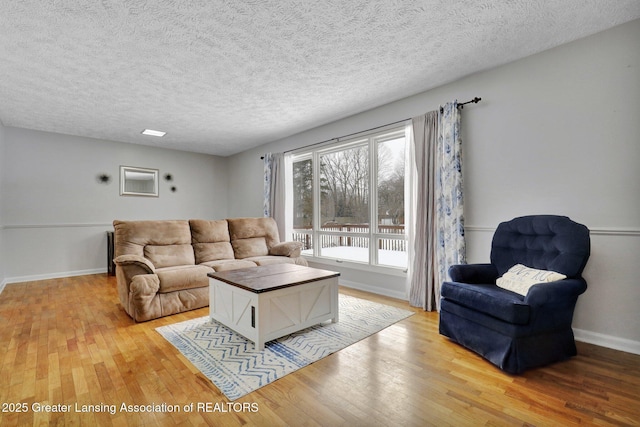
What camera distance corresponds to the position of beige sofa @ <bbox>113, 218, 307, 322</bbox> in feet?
10.2

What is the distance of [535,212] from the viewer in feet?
8.95

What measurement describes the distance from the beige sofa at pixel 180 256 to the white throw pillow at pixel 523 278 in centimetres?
272

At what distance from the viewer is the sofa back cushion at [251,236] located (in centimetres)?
446

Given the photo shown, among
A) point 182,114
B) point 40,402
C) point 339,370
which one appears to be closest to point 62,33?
point 182,114

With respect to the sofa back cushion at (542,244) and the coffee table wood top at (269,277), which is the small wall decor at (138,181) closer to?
the coffee table wood top at (269,277)

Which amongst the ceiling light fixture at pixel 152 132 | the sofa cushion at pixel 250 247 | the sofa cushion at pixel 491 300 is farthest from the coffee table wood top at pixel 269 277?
the ceiling light fixture at pixel 152 132

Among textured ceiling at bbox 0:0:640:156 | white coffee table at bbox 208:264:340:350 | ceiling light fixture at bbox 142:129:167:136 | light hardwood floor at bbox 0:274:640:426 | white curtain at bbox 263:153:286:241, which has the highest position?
textured ceiling at bbox 0:0:640:156

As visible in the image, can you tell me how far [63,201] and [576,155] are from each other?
7146 mm

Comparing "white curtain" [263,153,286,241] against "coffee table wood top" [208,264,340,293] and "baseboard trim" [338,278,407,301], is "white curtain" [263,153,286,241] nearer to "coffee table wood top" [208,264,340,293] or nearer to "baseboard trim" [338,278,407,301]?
"baseboard trim" [338,278,407,301]

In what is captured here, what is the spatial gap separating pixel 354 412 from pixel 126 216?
589 cm

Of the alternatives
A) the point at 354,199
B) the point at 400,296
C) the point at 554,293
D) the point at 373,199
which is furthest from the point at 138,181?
the point at 554,293

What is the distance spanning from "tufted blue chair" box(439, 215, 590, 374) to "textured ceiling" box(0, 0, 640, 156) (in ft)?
5.17

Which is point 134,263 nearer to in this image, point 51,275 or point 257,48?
point 257,48

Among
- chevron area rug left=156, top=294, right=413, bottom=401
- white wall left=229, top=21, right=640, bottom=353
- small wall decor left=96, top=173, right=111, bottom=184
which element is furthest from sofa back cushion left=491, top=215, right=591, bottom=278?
small wall decor left=96, top=173, right=111, bottom=184
